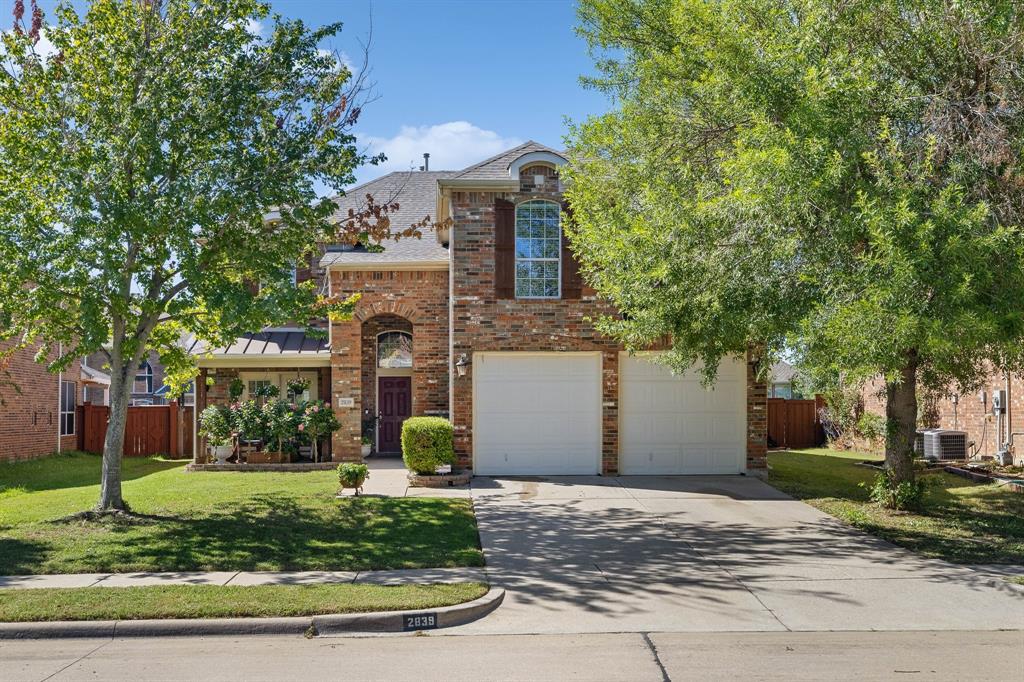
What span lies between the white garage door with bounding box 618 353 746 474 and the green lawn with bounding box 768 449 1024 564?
1.22 metres

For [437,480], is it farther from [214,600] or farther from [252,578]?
[214,600]

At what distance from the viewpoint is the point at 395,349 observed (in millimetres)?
21297

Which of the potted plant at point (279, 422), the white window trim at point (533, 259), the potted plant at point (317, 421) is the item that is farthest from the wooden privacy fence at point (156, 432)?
the white window trim at point (533, 259)

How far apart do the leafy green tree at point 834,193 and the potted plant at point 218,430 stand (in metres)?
9.96

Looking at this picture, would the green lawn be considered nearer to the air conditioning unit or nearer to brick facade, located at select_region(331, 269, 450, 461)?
the air conditioning unit

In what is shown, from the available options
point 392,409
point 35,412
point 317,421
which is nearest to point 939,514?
point 317,421

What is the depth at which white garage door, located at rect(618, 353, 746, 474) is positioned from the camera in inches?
645

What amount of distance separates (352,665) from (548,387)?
1044cm

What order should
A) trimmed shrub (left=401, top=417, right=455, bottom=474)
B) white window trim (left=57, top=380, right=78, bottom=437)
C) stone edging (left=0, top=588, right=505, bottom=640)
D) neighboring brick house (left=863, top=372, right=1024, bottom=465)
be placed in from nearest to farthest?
stone edging (left=0, top=588, right=505, bottom=640) < trimmed shrub (left=401, top=417, right=455, bottom=474) < neighboring brick house (left=863, top=372, right=1024, bottom=465) < white window trim (left=57, top=380, right=78, bottom=437)

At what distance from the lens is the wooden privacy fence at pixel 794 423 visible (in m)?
26.0

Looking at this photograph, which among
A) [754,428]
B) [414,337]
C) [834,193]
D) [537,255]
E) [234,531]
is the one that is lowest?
[234,531]

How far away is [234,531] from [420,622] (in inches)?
183

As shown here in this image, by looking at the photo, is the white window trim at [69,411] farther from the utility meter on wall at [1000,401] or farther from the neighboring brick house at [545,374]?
the utility meter on wall at [1000,401]

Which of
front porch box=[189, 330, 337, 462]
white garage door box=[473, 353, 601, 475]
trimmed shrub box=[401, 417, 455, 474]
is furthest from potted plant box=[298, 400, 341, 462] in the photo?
white garage door box=[473, 353, 601, 475]
